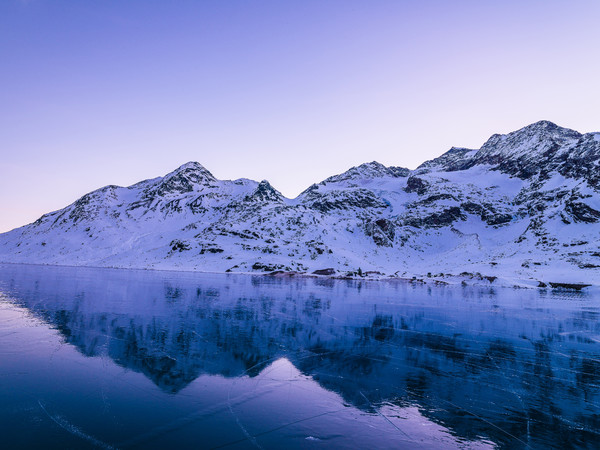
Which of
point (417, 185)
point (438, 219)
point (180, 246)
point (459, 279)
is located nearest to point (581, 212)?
point (438, 219)

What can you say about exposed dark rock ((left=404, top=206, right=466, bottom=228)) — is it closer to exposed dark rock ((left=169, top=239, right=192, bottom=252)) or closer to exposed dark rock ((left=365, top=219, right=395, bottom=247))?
exposed dark rock ((left=365, top=219, right=395, bottom=247))

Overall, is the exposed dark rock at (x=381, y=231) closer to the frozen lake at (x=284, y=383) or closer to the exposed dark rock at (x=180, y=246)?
the exposed dark rock at (x=180, y=246)

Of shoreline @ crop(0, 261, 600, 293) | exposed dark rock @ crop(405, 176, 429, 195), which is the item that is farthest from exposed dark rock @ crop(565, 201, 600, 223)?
exposed dark rock @ crop(405, 176, 429, 195)

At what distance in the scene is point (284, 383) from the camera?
486 inches

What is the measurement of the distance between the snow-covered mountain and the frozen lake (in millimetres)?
69595

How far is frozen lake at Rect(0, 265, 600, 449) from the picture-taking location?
8391 millimetres

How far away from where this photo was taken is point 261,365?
14297 mm

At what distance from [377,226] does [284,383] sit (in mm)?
120067

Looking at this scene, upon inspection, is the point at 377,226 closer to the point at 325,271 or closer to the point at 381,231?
the point at 381,231

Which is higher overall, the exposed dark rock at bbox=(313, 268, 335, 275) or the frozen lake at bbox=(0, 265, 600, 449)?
the exposed dark rock at bbox=(313, 268, 335, 275)

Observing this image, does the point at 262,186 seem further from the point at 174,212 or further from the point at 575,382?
the point at 575,382

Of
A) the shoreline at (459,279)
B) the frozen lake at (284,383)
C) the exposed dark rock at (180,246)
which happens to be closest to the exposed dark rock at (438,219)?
the shoreline at (459,279)

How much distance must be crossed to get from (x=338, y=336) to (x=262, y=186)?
163543mm

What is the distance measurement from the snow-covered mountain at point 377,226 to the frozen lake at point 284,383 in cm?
6960
